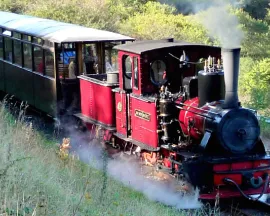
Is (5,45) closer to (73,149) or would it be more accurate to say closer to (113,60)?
(113,60)

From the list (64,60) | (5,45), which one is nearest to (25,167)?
(64,60)

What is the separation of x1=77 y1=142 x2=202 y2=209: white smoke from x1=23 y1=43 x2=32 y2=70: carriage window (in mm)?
3453

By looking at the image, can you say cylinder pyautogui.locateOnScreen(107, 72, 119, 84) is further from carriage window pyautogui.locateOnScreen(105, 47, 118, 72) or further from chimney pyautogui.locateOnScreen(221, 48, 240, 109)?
chimney pyautogui.locateOnScreen(221, 48, 240, 109)

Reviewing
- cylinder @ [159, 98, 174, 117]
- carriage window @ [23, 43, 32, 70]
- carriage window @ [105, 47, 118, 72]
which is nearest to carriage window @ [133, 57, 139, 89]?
cylinder @ [159, 98, 174, 117]

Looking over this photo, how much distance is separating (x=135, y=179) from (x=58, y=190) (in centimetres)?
299

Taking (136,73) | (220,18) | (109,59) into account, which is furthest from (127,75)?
(220,18)

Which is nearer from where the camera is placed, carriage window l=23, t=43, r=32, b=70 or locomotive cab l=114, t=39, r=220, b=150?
locomotive cab l=114, t=39, r=220, b=150

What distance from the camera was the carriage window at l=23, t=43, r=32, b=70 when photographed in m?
12.3

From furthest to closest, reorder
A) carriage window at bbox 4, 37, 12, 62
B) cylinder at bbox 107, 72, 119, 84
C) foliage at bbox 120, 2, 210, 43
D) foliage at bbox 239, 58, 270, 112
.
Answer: foliage at bbox 120, 2, 210, 43 → foliage at bbox 239, 58, 270, 112 → carriage window at bbox 4, 37, 12, 62 → cylinder at bbox 107, 72, 119, 84

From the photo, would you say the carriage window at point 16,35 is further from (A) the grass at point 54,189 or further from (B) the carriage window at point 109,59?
(A) the grass at point 54,189

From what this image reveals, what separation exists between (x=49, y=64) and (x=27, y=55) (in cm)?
144

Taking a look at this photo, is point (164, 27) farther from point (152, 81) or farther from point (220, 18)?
point (152, 81)

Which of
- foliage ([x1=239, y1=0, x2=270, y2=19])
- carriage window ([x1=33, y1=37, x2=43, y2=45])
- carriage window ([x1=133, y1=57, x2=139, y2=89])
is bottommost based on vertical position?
carriage window ([x1=133, y1=57, x2=139, y2=89])

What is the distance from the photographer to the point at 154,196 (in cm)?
769
